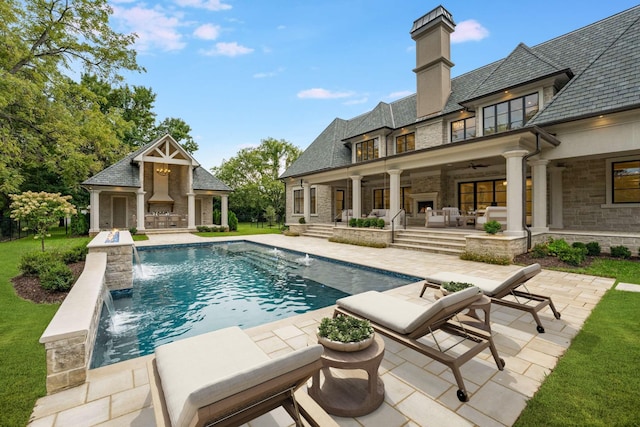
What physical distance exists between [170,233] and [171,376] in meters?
19.1

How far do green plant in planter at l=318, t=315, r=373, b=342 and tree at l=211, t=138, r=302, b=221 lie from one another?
988 inches

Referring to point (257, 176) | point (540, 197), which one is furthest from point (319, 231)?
point (257, 176)

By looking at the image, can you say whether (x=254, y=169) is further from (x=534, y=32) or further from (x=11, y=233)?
(x=534, y=32)

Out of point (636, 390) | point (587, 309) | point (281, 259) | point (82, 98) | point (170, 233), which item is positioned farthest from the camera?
point (170, 233)

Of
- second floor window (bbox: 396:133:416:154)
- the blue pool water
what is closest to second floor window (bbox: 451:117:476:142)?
second floor window (bbox: 396:133:416:154)

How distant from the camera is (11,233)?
16.2m

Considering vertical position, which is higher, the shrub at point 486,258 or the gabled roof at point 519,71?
the gabled roof at point 519,71

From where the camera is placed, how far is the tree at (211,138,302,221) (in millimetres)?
29672

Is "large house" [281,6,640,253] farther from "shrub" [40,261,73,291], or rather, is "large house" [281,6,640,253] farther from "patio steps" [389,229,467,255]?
"shrub" [40,261,73,291]

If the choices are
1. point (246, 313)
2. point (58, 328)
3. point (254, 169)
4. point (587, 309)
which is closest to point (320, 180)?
point (246, 313)

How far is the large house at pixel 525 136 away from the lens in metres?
9.11

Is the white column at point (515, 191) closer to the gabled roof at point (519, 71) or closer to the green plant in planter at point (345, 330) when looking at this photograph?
the gabled roof at point (519, 71)

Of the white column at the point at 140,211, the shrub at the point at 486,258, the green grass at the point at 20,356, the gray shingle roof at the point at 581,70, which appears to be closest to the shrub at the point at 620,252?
the shrub at the point at 486,258

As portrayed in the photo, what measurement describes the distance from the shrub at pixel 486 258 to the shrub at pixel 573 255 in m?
1.44
